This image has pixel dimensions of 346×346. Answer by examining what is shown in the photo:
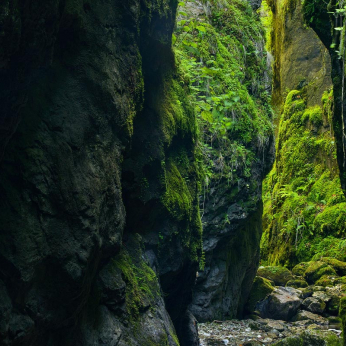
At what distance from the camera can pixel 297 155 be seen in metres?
22.2

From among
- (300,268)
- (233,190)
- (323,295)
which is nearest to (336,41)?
(233,190)

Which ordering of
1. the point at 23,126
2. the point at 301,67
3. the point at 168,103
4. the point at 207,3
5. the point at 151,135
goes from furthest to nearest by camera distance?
the point at 301,67, the point at 207,3, the point at 168,103, the point at 151,135, the point at 23,126

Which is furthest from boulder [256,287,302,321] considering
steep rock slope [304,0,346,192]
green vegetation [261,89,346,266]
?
steep rock slope [304,0,346,192]

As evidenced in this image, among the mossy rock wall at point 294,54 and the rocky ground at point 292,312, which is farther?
the mossy rock wall at point 294,54

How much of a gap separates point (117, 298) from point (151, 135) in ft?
7.44

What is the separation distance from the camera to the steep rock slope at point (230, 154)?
35.8 ft

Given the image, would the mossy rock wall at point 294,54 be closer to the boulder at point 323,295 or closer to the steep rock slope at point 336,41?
the boulder at point 323,295

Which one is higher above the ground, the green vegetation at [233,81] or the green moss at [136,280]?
the green vegetation at [233,81]

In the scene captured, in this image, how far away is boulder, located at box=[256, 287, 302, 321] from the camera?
13.0m

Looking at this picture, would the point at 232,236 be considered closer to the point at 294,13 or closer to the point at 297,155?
the point at 297,155

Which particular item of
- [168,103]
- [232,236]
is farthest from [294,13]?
[168,103]

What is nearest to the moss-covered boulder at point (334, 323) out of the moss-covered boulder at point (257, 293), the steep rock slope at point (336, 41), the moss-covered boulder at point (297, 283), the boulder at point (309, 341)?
the moss-covered boulder at point (257, 293)

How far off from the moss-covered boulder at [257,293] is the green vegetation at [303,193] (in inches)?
191

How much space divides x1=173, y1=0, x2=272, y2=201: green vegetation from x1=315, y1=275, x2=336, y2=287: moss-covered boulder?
676 centimetres
